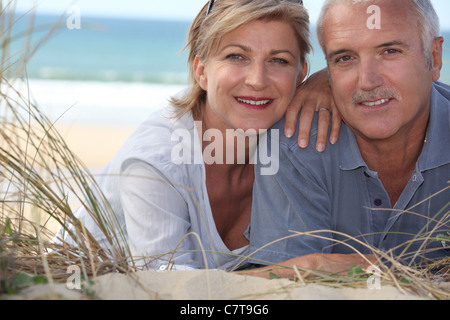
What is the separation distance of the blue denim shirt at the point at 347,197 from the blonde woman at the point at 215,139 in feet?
0.51

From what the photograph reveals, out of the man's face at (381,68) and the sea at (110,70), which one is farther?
the sea at (110,70)

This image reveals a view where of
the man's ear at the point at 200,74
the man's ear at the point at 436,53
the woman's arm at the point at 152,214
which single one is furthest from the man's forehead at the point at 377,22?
the woman's arm at the point at 152,214

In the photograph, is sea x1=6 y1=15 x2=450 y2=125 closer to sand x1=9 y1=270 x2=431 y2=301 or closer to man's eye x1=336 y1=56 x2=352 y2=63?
man's eye x1=336 y1=56 x2=352 y2=63

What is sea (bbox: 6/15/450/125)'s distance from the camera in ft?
39.8

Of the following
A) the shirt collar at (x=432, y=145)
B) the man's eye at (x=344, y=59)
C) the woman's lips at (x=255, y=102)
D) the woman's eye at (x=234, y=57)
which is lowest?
the shirt collar at (x=432, y=145)

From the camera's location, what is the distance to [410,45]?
8.09ft

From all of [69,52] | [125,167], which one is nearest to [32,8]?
[125,167]

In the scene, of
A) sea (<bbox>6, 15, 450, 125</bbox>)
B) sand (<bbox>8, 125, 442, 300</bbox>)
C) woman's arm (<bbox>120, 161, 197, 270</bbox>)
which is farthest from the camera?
sea (<bbox>6, 15, 450, 125</bbox>)

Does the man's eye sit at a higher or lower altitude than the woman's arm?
higher

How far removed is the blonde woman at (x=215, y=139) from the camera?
98.3 inches

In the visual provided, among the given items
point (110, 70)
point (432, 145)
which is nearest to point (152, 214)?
point (432, 145)

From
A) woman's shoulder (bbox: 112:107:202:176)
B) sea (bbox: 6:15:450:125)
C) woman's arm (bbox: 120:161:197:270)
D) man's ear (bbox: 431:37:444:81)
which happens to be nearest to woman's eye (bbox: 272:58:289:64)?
woman's shoulder (bbox: 112:107:202:176)

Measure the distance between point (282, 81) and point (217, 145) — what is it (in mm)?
498

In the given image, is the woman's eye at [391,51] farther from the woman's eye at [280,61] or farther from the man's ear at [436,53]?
the woman's eye at [280,61]
